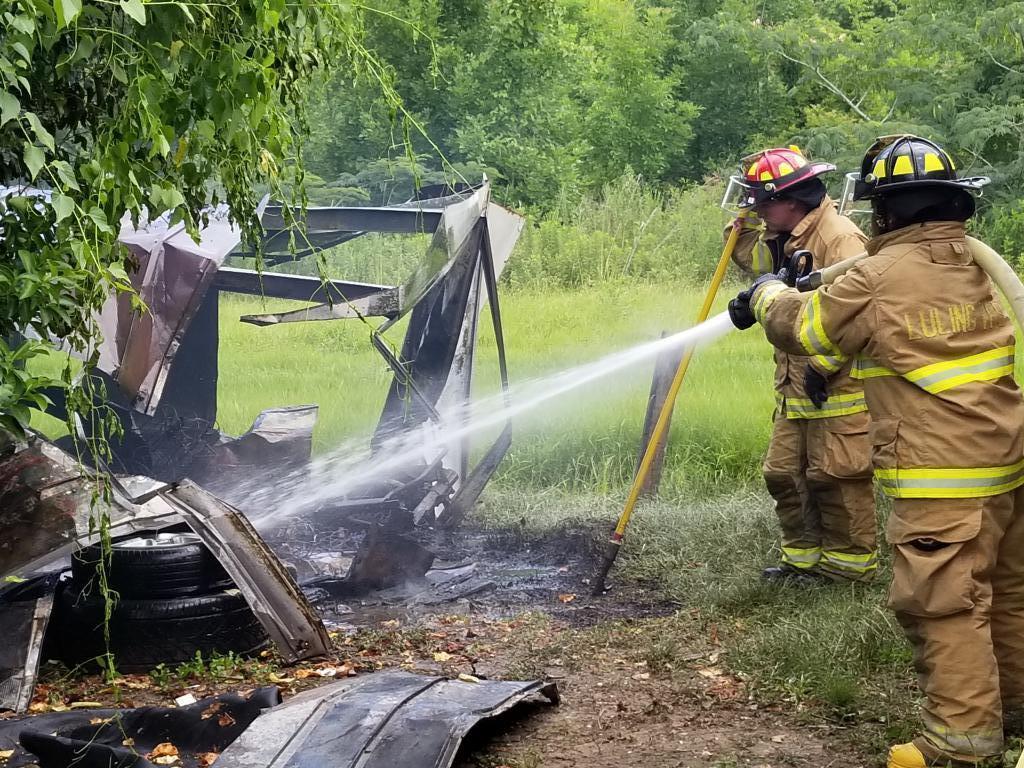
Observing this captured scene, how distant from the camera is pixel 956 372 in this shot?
3209 mm

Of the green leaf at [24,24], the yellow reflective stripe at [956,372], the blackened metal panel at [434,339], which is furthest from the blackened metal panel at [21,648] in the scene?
the yellow reflective stripe at [956,372]

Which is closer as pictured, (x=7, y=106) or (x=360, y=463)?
(x=7, y=106)

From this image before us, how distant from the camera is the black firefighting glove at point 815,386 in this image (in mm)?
5098

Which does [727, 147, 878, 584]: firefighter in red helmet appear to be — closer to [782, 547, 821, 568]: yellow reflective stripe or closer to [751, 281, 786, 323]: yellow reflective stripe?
[782, 547, 821, 568]: yellow reflective stripe

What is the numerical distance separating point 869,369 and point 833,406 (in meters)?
1.80

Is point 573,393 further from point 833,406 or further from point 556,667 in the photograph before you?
point 556,667

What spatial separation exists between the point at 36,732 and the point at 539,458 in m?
5.09

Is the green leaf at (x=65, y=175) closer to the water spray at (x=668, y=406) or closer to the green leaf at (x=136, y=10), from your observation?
the green leaf at (x=136, y=10)

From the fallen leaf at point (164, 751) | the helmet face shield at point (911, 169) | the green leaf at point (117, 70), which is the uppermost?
the green leaf at point (117, 70)

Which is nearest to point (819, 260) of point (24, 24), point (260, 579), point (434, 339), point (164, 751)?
point (434, 339)

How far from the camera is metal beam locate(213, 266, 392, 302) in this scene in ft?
20.5

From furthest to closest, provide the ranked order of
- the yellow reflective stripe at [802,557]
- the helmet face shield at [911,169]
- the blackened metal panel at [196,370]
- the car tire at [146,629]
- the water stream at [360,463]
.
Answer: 1. the blackened metal panel at [196,370]
2. the water stream at [360,463]
3. the yellow reflective stripe at [802,557]
4. the car tire at [146,629]
5. the helmet face shield at [911,169]

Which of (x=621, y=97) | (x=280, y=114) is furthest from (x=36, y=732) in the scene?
(x=621, y=97)

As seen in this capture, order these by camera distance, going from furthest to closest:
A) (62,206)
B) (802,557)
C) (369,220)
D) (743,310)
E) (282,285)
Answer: (369,220) → (282,285) → (802,557) → (743,310) → (62,206)
